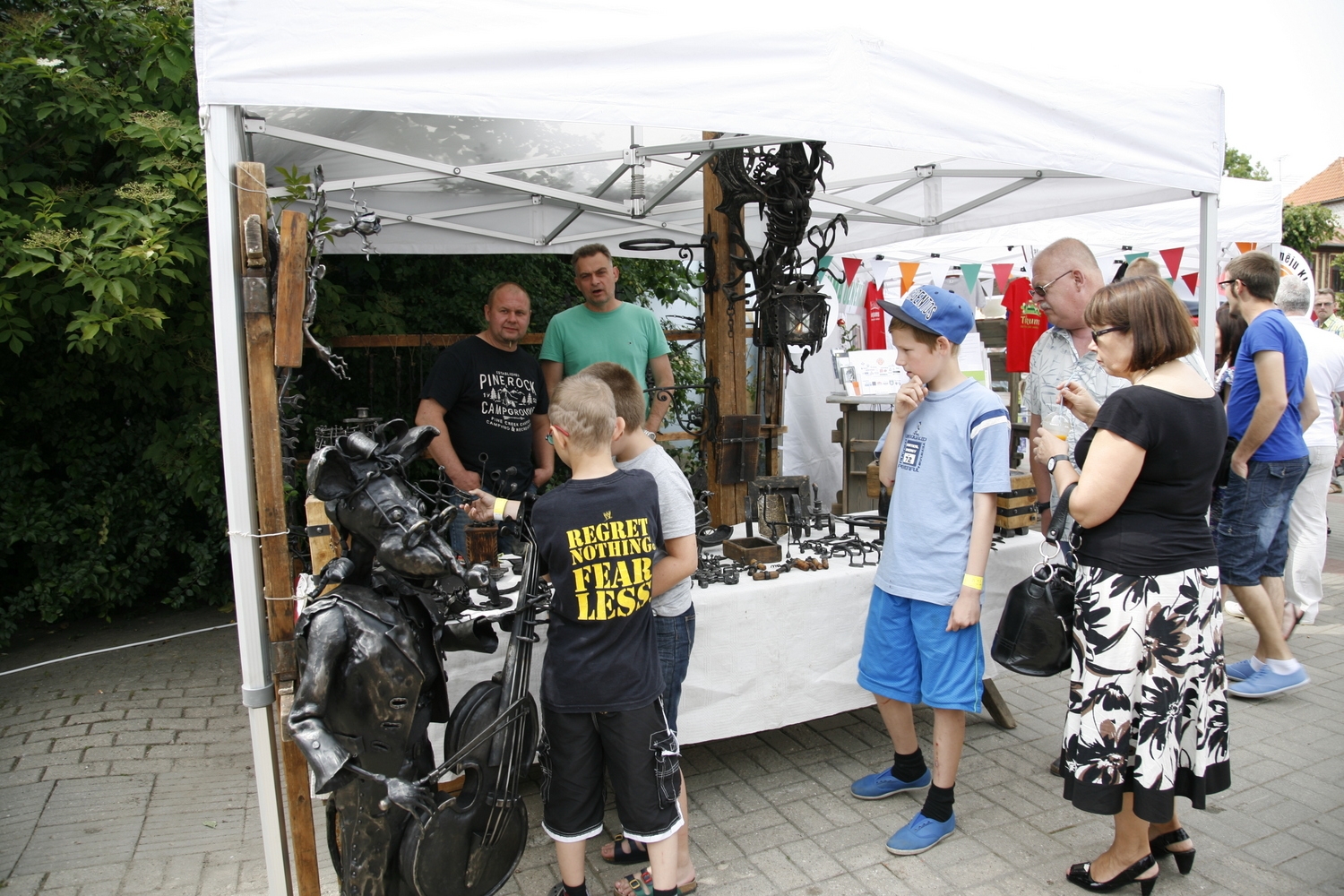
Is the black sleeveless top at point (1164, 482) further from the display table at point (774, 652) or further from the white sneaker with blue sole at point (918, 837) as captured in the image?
the white sneaker with blue sole at point (918, 837)

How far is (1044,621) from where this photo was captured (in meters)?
2.44

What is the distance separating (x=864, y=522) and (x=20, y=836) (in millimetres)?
3324

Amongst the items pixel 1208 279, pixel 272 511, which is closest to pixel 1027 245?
pixel 1208 279

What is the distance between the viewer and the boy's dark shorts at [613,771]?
85.0 inches

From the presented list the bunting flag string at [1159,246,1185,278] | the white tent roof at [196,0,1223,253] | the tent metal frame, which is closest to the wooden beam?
the white tent roof at [196,0,1223,253]

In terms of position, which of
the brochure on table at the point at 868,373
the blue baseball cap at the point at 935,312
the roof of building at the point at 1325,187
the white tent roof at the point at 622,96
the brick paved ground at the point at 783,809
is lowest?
the brick paved ground at the point at 783,809

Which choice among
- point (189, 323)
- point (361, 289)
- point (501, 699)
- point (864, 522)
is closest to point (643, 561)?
point (501, 699)

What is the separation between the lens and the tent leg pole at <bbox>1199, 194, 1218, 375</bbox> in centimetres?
338

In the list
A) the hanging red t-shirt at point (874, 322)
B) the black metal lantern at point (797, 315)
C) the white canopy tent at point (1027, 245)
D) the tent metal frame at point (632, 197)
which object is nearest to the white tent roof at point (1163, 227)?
the white canopy tent at point (1027, 245)

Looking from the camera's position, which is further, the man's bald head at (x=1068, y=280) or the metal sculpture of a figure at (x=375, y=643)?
the man's bald head at (x=1068, y=280)

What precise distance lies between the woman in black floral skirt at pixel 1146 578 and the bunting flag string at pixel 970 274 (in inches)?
204

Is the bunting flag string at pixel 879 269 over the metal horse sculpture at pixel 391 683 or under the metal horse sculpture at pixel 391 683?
over

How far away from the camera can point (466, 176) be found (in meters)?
3.63

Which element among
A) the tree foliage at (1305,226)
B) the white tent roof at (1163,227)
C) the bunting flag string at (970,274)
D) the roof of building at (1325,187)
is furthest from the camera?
the roof of building at (1325,187)
